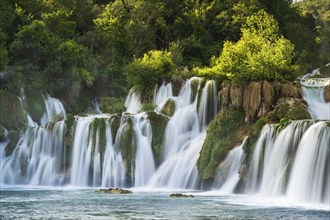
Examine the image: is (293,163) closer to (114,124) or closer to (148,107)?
(114,124)

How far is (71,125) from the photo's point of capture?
4247 centimetres

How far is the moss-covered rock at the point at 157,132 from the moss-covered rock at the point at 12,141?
10.5 m

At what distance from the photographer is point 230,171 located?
33969 millimetres

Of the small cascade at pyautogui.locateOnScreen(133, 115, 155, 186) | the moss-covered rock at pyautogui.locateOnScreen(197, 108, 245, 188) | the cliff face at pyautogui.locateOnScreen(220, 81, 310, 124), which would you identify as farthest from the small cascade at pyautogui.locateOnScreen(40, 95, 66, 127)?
the cliff face at pyautogui.locateOnScreen(220, 81, 310, 124)

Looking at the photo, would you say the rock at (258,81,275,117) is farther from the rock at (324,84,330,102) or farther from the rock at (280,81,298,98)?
the rock at (324,84,330,102)

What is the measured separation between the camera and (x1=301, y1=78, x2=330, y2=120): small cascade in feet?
134

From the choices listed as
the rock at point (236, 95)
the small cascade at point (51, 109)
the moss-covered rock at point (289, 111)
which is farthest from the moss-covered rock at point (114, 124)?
the moss-covered rock at point (289, 111)

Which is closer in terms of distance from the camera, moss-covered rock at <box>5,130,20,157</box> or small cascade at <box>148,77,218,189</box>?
small cascade at <box>148,77,218,189</box>

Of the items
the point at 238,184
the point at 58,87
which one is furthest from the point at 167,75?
the point at 238,184

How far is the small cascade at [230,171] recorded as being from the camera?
109ft

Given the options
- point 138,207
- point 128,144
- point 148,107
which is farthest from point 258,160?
point 148,107

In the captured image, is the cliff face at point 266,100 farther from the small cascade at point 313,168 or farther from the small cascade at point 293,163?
the small cascade at point 313,168

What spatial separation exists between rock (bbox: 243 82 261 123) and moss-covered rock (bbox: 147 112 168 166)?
696cm

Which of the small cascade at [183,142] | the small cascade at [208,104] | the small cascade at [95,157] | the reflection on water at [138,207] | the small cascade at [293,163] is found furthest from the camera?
the small cascade at [208,104]
